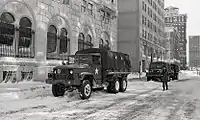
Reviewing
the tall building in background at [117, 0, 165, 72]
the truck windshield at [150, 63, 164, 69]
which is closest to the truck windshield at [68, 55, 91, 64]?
the truck windshield at [150, 63, 164, 69]

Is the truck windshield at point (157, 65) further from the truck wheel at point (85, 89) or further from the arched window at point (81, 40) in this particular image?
the truck wheel at point (85, 89)

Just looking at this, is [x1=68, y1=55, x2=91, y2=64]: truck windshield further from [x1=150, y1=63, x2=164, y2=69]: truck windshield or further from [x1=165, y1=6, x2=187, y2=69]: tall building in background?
[x1=165, y1=6, x2=187, y2=69]: tall building in background

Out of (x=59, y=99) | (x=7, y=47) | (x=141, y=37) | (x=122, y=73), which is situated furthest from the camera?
(x=141, y=37)

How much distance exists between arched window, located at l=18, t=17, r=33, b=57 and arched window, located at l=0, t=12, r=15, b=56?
0.85m

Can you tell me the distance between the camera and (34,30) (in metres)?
20.7

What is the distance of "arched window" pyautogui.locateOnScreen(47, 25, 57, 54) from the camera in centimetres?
2254

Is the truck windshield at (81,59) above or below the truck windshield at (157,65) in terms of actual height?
above

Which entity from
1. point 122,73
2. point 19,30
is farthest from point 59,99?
point 19,30

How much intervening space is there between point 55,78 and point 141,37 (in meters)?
41.5

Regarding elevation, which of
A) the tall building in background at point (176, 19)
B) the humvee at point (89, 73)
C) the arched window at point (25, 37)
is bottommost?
the humvee at point (89, 73)

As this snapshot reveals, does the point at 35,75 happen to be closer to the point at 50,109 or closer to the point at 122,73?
the point at 122,73

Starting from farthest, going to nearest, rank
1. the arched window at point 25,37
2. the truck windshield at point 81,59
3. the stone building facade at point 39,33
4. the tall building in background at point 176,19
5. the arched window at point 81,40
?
the tall building in background at point 176,19 → the arched window at point 81,40 → the arched window at point 25,37 → the stone building facade at point 39,33 → the truck windshield at point 81,59

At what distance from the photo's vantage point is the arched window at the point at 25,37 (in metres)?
19.6

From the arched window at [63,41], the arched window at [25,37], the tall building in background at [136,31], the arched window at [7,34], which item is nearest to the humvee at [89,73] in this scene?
the arched window at [7,34]
